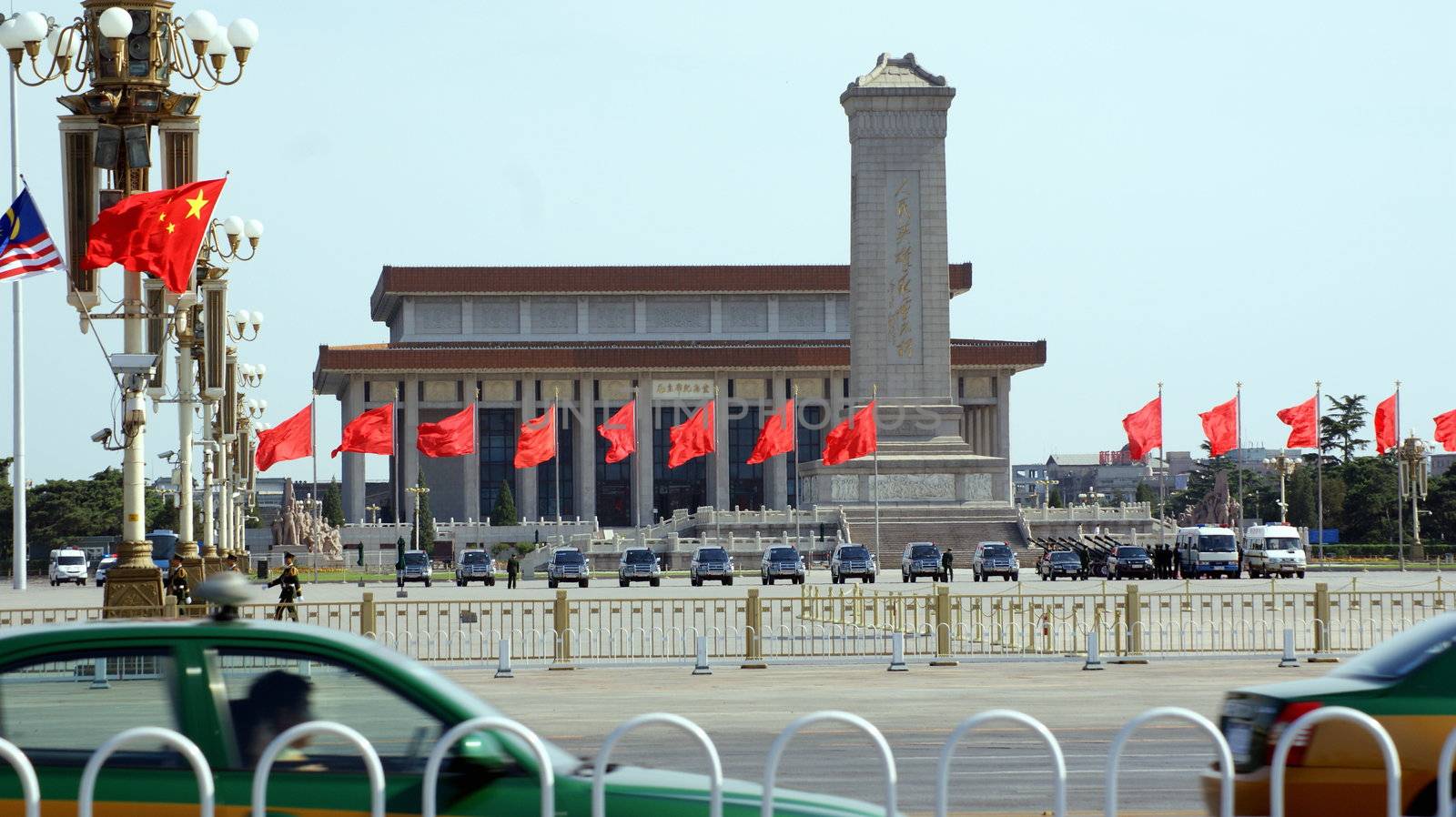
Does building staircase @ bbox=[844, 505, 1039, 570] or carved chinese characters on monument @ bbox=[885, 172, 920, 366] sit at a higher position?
carved chinese characters on monument @ bbox=[885, 172, 920, 366]

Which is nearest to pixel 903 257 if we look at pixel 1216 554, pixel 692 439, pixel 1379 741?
pixel 692 439

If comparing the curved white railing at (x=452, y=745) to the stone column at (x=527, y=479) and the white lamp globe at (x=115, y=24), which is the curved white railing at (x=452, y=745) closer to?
the white lamp globe at (x=115, y=24)

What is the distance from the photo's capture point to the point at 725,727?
1877 centimetres

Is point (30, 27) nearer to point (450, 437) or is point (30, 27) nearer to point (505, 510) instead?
point (450, 437)

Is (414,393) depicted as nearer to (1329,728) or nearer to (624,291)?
(624,291)

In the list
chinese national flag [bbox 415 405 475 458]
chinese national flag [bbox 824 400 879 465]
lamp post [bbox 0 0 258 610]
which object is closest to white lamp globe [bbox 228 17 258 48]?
lamp post [bbox 0 0 258 610]

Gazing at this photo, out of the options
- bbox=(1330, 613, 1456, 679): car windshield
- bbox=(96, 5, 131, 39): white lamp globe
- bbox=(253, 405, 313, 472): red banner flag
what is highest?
bbox=(96, 5, 131, 39): white lamp globe

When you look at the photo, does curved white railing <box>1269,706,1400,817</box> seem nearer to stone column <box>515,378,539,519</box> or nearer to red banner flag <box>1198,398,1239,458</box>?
red banner flag <box>1198,398,1239,458</box>

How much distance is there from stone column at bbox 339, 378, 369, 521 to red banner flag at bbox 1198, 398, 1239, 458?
61315 mm

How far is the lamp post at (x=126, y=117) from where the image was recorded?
23562mm

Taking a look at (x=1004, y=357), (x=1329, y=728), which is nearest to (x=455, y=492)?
(x=1004, y=357)

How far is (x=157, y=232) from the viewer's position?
24469 millimetres

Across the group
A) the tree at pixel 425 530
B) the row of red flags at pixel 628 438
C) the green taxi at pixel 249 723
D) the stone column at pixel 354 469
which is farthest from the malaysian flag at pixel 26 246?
the stone column at pixel 354 469

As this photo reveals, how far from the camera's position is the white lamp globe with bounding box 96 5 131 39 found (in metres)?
22.8
